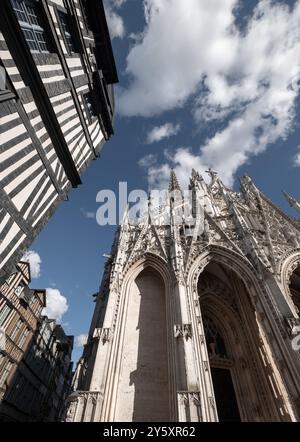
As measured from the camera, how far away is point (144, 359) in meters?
10.5

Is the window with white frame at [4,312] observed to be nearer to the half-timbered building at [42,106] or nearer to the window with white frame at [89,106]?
the half-timbered building at [42,106]

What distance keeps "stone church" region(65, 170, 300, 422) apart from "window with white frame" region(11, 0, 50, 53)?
10.4 meters

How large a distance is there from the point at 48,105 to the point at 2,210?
4.71 m

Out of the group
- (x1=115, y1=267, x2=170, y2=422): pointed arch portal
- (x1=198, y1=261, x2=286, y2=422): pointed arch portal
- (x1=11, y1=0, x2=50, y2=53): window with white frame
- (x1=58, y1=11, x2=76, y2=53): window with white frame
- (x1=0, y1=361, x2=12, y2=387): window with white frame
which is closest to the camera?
(x1=11, y1=0, x2=50, y2=53): window with white frame

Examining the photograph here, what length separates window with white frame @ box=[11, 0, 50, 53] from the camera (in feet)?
27.8

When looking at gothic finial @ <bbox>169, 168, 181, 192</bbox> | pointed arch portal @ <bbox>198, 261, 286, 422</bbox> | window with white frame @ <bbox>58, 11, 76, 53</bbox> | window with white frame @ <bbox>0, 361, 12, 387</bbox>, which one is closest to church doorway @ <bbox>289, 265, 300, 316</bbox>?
pointed arch portal @ <bbox>198, 261, 286, 422</bbox>

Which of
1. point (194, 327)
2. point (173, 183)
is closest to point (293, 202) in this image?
point (173, 183)

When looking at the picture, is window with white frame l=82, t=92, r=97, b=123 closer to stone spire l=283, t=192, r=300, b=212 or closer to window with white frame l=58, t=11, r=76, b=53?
window with white frame l=58, t=11, r=76, b=53

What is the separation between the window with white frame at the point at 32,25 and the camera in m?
8.46

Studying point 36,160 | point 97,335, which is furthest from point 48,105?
point 97,335

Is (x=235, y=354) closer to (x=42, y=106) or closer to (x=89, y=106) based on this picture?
(x=42, y=106)

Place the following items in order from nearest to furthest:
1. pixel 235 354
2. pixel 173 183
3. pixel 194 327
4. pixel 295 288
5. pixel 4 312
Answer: pixel 194 327, pixel 235 354, pixel 295 288, pixel 4 312, pixel 173 183

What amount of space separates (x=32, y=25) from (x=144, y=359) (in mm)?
15238

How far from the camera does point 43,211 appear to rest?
1003 centimetres
